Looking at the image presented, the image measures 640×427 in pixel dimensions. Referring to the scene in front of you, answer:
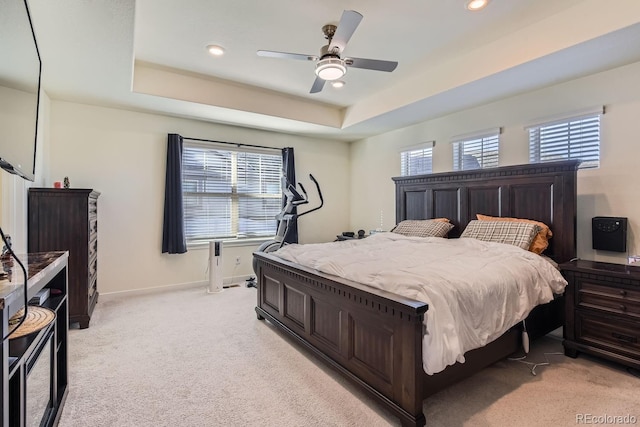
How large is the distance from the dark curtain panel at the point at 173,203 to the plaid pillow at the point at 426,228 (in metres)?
3.09

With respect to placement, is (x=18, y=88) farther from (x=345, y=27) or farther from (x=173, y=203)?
(x=173, y=203)

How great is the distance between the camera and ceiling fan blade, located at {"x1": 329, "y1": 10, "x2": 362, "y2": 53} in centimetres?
205

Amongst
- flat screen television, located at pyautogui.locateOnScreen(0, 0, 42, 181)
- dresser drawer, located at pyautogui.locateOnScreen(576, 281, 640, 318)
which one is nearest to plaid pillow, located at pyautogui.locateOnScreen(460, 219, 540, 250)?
dresser drawer, located at pyautogui.locateOnScreen(576, 281, 640, 318)

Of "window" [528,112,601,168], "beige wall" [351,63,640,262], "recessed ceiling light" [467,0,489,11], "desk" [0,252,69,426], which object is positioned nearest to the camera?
"desk" [0,252,69,426]

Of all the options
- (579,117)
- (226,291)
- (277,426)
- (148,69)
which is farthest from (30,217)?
(579,117)

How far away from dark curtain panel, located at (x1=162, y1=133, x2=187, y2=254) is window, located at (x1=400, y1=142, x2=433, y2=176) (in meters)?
3.46

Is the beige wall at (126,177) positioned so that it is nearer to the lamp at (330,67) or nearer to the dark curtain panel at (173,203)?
the dark curtain panel at (173,203)

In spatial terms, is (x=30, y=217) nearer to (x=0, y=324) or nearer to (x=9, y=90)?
(x=9, y=90)

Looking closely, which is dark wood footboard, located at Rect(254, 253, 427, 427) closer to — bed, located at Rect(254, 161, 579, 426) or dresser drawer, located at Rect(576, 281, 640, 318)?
bed, located at Rect(254, 161, 579, 426)

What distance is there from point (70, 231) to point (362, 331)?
3108 millimetres

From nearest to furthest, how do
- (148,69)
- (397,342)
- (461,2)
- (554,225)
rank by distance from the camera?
(397,342) → (461,2) → (554,225) → (148,69)

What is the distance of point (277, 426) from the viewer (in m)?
1.79

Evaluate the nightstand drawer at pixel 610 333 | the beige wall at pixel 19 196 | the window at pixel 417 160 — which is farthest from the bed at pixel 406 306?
the beige wall at pixel 19 196

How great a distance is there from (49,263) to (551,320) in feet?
12.5
